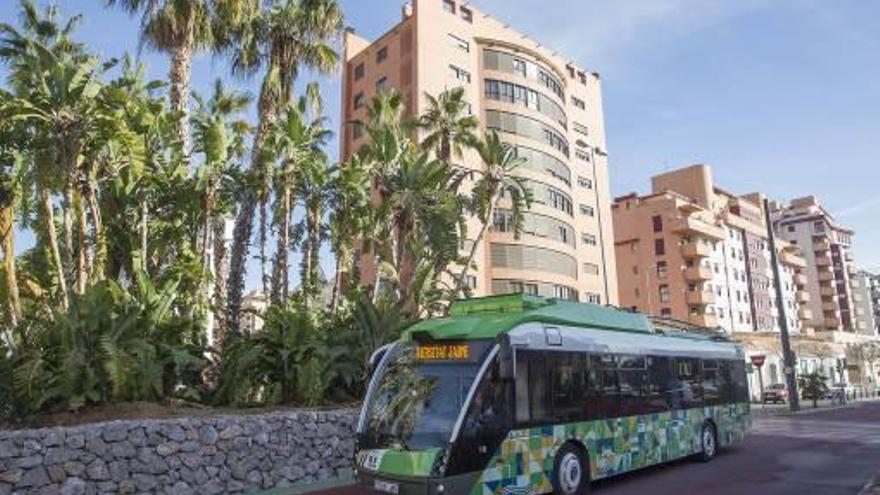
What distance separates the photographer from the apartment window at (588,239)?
67.1m

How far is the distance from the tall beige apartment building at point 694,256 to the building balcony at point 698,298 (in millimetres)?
109

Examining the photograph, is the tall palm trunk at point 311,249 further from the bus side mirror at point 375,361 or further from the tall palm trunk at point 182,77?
the bus side mirror at point 375,361

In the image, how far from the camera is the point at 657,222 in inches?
3369

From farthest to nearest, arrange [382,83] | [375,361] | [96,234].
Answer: [382,83]
[96,234]
[375,361]

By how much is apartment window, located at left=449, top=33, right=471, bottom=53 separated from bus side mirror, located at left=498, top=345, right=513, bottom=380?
2020 inches

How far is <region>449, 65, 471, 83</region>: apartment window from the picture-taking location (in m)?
57.8

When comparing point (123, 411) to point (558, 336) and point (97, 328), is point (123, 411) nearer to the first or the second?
point (97, 328)

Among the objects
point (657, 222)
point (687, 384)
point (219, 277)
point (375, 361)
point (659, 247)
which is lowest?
point (687, 384)

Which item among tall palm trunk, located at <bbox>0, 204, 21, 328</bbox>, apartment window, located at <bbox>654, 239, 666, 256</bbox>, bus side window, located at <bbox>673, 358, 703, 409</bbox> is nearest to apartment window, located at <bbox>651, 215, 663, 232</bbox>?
apartment window, located at <bbox>654, 239, 666, 256</bbox>

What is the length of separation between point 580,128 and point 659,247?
21.7 metres

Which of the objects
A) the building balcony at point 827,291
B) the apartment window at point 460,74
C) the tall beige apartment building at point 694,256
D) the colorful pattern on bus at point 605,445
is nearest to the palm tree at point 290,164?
the colorful pattern on bus at point 605,445

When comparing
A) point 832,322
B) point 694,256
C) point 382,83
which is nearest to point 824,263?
point 832,322

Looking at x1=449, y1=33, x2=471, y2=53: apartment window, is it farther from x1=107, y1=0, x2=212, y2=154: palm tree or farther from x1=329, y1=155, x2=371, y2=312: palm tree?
x1=107, y1=0, x2=212, y2=154: palm tree

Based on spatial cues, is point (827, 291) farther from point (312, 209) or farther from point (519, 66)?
point (312, 209)
